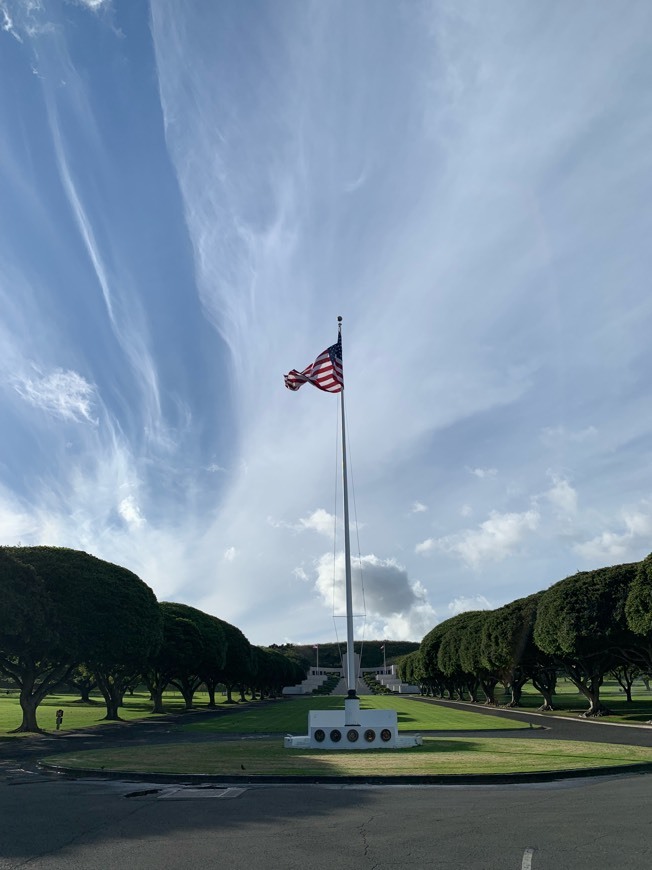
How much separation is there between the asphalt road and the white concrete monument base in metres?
8.15

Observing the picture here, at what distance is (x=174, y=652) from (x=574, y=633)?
3427cm

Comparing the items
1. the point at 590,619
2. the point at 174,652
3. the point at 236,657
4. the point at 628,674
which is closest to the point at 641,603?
the point at 590,619

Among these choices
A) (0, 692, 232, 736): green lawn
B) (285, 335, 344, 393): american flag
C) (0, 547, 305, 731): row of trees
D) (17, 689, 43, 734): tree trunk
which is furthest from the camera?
(0, 692, 232, 736): green lawn

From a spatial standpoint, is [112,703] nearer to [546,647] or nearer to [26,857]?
[546,647]

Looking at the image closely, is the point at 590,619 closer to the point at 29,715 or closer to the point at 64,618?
the point at 64,618

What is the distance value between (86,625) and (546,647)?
3304cm

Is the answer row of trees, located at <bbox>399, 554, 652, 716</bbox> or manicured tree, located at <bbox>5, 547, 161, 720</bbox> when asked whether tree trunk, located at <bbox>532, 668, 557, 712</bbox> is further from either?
manicured tree, located at <bbox>5, 547, 161, 720</bbox>

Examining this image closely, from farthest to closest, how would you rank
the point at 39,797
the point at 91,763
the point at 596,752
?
the point at 596,752
the point at 91,763
the point at 39,797

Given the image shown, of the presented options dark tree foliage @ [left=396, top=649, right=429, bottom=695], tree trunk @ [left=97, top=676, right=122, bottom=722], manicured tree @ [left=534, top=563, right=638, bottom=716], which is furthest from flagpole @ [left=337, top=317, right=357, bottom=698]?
dark tree foliage @ [left=396, top=649, right=429, bottom=695]

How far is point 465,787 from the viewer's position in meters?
14.6

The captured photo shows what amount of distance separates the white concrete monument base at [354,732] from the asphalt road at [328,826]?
8.15 meters

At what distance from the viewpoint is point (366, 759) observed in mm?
18984

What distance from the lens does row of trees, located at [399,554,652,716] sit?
43156mm

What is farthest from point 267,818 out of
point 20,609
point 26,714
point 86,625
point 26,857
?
point 26,714
